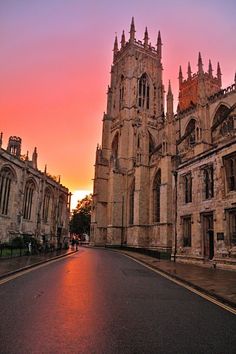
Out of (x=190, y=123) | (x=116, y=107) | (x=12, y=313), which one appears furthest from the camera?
(x=116, y=107)

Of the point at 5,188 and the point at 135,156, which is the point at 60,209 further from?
the point at 5,188

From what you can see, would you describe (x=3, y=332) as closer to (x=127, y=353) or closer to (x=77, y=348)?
(x=77, y=348)

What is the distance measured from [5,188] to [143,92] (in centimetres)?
3740

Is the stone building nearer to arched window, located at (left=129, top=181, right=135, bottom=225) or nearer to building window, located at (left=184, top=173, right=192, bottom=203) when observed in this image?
arched window, located at (left=129, top=181, right=135, bottom=225)

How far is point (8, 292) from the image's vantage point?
7.88 metres

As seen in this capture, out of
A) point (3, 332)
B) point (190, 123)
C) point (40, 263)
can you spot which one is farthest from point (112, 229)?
point (3, 332)

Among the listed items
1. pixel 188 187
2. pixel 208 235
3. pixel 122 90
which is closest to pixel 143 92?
pixel 122 90

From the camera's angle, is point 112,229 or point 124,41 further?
point 124,41

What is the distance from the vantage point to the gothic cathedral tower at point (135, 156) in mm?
38156

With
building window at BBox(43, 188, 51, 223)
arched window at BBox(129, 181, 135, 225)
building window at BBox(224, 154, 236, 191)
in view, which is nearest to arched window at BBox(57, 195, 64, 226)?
building window at BBox(43, 188, 51, 223)

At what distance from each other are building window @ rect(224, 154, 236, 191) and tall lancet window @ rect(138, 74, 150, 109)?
134 ft

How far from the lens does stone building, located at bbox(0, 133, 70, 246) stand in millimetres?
28219

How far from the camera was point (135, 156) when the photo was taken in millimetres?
49406

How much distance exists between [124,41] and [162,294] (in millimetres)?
64498
